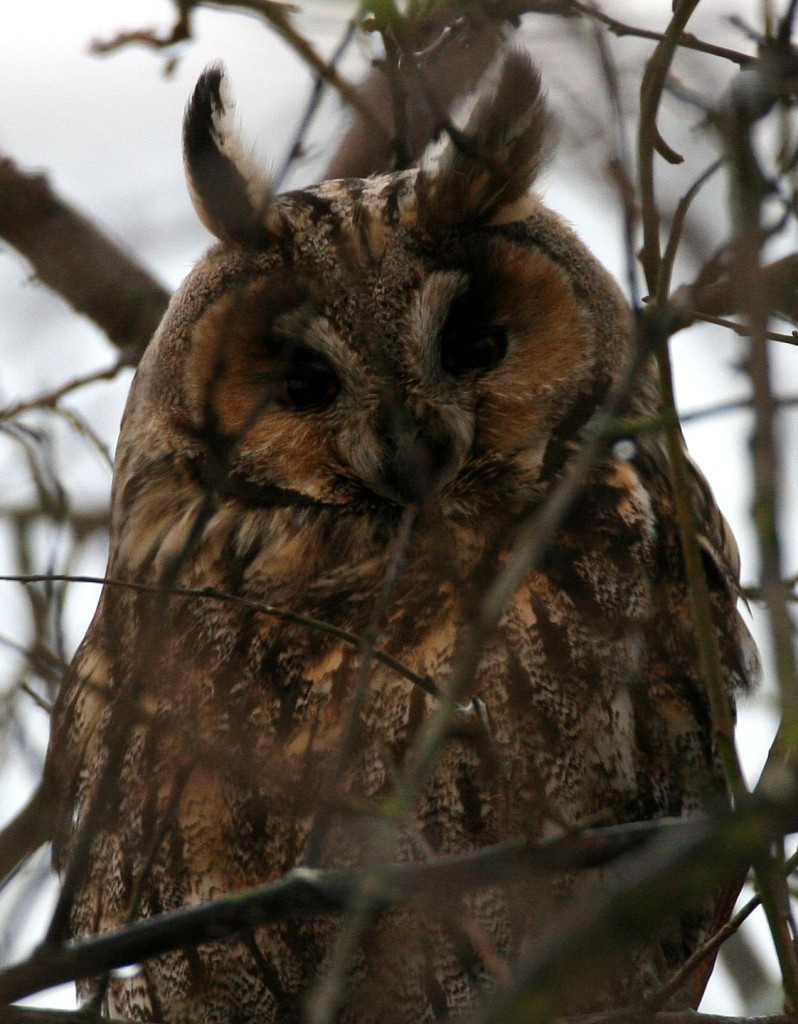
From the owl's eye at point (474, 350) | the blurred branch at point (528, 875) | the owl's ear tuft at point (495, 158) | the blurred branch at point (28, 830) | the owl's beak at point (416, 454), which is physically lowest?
the blurred branch at point (528, 875)

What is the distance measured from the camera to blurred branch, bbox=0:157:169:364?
363 cm

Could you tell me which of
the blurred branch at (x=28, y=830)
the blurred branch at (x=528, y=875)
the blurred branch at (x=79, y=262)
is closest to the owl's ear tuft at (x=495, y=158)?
the blurred branch at (x=79, y=262)

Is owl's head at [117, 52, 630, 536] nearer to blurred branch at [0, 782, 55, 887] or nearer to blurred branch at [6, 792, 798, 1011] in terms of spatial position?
blurred branch at [0, 782, 55, 887]

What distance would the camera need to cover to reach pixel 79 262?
3664 mm

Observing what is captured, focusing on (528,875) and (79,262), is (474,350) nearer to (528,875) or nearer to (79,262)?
(79,262)

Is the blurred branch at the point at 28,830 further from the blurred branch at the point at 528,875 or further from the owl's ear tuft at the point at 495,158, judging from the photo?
the owl's ear tuft at the point at 495,158

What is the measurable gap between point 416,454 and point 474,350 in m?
0.34

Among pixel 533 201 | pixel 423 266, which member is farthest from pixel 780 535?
pixel 533 201

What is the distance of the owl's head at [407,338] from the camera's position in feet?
9.23

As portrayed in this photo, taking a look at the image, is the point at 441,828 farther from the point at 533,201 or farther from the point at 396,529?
the point at 533,201

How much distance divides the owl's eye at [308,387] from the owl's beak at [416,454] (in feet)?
0.64

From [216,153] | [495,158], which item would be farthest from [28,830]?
[495,158]

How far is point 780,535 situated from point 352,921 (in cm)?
55

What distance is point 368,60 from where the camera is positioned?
2984 millimetres
